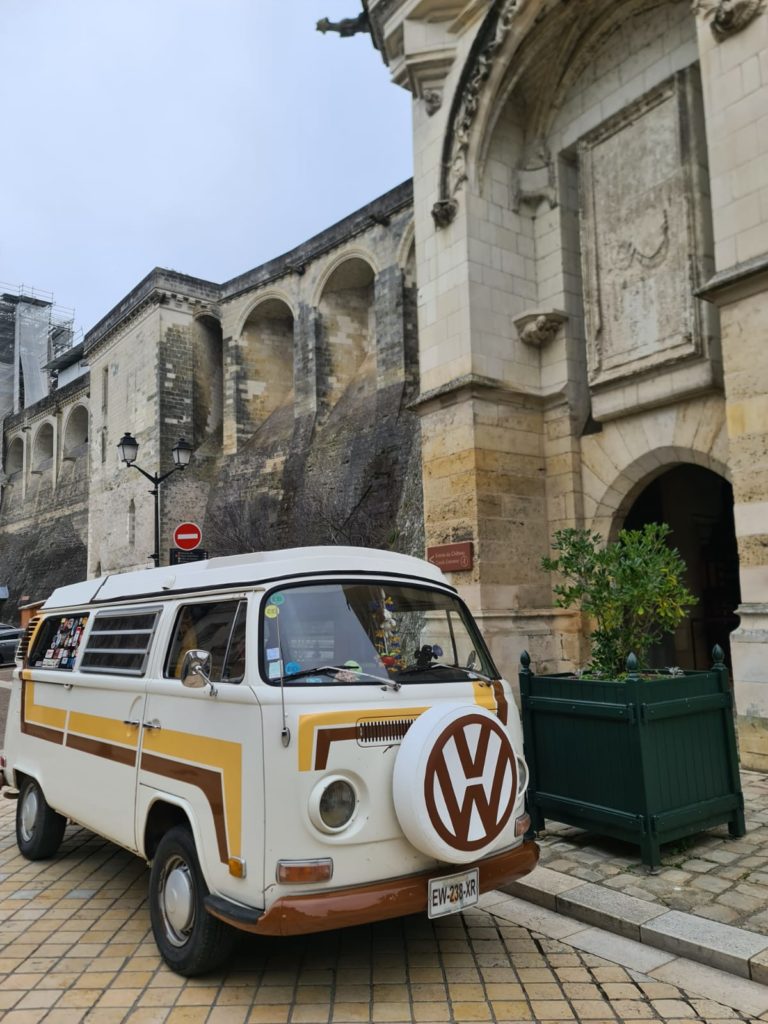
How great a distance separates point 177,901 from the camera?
3549mm

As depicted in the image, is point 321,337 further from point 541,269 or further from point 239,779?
point 239,779

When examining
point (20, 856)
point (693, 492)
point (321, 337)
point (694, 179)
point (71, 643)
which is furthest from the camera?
point (321, 337)

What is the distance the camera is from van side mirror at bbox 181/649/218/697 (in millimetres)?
3475

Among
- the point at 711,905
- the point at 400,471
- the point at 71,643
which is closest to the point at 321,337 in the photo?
the point at 400,471

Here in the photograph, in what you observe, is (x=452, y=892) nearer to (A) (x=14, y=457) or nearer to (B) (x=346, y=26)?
(B) (x=346, y=26)

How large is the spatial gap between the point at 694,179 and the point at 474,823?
26.4 feet

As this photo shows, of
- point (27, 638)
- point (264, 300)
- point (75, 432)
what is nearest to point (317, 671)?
point (27, 638)

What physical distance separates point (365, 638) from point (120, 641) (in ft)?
5.60

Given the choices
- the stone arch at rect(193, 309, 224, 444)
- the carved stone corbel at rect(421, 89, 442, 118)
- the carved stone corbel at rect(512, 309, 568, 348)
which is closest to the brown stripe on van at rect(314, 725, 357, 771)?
the carved stone corbel at rect(512, 309, 568, 348)

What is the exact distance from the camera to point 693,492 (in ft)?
38.7

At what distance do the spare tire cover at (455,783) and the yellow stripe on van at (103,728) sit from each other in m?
1.62

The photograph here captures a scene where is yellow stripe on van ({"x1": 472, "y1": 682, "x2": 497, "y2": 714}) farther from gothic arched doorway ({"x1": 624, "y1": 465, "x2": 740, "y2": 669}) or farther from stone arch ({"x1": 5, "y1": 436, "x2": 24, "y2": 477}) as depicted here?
stone arch ({"x1": 5, "y1": 436, "x2": 24, "y2": 477})

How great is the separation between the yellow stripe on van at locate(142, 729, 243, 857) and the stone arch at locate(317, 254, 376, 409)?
81.9 feet

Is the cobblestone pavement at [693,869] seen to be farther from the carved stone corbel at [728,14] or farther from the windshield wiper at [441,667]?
the carved stone corbel at [728,14]
